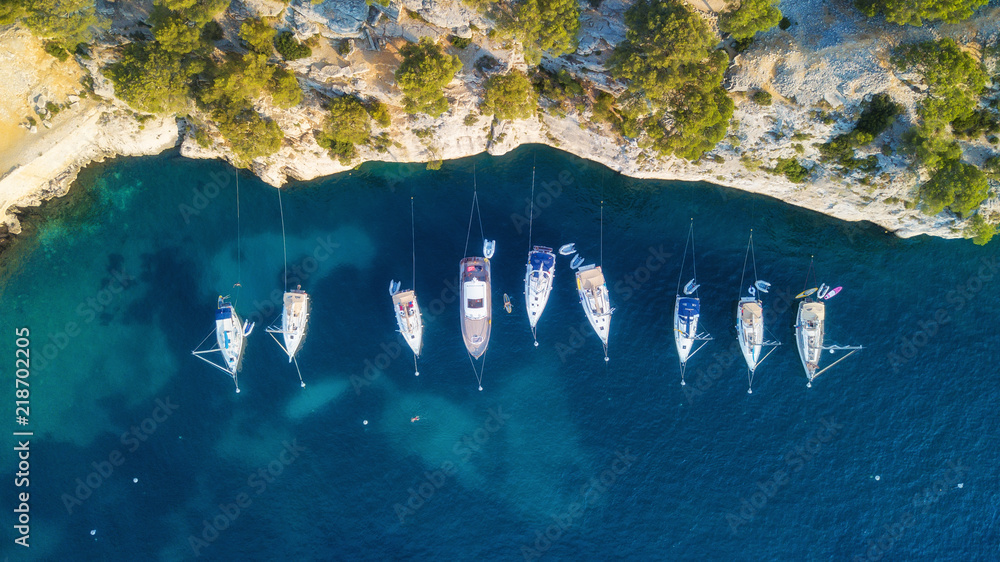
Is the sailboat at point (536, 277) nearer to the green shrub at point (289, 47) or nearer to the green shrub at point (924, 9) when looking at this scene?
the green shrub at point (289, 47)

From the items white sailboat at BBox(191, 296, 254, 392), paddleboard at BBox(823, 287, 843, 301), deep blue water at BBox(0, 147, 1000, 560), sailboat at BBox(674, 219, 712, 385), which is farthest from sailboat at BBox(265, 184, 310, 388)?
paddleboard at BBox(823, 287, 843, 301)

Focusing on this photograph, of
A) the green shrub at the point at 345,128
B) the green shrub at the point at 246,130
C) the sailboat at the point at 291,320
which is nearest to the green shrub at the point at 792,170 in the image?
the green shrub at the point at 345,128

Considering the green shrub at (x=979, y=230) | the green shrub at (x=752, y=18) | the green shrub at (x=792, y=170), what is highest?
the green shrub at (x=752, y=18)

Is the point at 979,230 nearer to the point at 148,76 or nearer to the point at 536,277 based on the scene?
the point at 536,277

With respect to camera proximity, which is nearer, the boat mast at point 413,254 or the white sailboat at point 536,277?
the white sailboat at point 536,277

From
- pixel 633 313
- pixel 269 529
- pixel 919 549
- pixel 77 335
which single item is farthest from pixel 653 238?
pixel 77 335

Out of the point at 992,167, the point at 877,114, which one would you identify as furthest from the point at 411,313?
the point at 992,167

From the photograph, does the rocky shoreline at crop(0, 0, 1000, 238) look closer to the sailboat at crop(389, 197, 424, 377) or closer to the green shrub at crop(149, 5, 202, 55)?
the green shrub at crop(149, 5, 202, 55)
